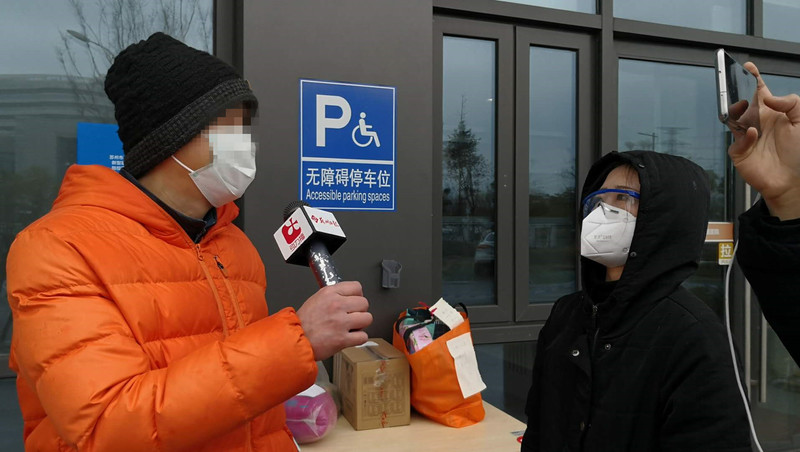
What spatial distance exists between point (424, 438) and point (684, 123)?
2.50 metres

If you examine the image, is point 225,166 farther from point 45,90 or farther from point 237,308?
point 45,90

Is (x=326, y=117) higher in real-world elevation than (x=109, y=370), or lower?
higher

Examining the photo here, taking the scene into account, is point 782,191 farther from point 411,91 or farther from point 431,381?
point 411,91

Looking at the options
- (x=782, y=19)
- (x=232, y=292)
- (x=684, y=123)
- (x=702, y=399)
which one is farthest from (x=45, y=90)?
(x=782, y=19)

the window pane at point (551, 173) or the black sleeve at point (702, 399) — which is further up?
the window pane at point (551, 173)

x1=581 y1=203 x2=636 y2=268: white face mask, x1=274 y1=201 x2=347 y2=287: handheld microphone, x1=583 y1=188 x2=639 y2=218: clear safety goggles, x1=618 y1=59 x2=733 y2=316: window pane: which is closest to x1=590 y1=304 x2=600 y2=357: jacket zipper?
x1=581 y1=203 x2=636 y2=268: white face mask

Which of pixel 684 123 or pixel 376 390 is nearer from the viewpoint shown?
pixel 376 390

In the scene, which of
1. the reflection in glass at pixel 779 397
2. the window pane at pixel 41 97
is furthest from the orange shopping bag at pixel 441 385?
the reflection in glass at pixel 779 397

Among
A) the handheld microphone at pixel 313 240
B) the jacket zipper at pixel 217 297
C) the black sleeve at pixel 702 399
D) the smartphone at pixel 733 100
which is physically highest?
the smartphone at pixel 733 100

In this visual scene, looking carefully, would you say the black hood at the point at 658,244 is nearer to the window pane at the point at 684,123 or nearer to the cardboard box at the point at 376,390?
the cardboard box at the point at 376,390

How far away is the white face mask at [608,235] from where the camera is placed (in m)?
1.43

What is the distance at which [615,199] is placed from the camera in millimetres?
1471

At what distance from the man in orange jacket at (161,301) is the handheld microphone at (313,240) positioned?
78 millimetres

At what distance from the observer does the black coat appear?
119 centimetres
